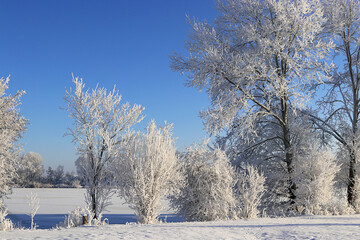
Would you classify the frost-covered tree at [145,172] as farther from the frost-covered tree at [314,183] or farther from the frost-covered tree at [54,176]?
the frost-covered tree at [54,176]

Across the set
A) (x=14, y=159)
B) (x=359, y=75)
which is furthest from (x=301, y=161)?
(x=14, y=159)

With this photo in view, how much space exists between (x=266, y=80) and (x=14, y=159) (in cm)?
1347

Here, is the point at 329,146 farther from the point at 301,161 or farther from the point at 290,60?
the point at 290,60

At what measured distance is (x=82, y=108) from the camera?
15.6 meters

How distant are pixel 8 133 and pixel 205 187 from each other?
1177 cm

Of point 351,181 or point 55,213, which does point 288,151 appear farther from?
point 55,213

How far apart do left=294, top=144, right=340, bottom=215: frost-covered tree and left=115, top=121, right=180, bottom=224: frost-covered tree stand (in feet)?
21.2

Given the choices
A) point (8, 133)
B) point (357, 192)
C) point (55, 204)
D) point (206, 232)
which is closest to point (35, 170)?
point (55, 204)

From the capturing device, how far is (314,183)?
551 inches

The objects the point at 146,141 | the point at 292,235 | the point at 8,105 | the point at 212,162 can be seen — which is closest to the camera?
the point at 292,235

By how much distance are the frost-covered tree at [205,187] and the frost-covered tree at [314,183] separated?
3.31 meters

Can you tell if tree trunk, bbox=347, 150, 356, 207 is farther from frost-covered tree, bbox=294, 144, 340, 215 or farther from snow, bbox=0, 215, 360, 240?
snow, bbox=0, 215, 360, 240

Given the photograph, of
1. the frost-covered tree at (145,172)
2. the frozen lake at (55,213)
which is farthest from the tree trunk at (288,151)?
the frost-covered tree at (145,172)

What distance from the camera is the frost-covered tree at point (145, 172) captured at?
1059cm
